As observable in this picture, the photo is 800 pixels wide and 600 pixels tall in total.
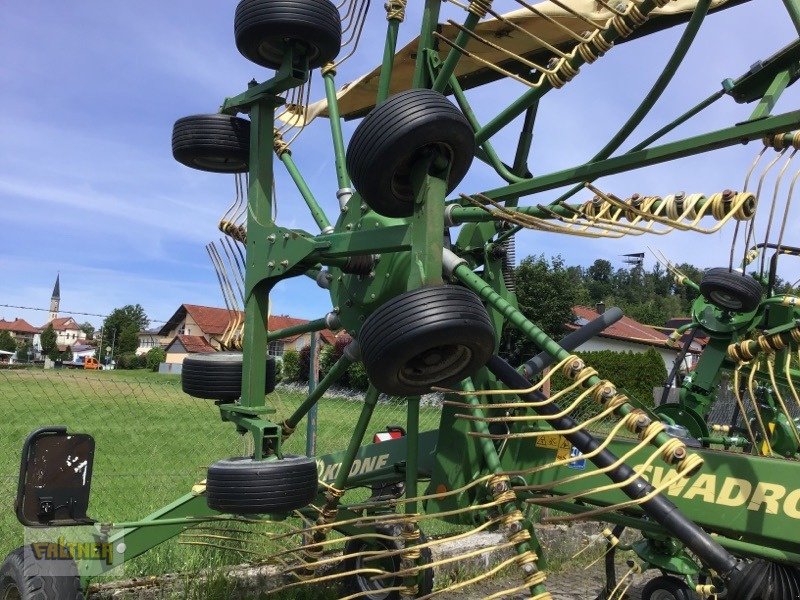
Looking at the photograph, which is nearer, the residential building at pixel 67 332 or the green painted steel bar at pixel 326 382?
the green painted steel bar at pixel 326 382

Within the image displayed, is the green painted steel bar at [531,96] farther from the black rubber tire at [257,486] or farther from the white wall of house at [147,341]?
the white wall of house at [147,341]

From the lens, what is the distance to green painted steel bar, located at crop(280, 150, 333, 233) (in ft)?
14.6

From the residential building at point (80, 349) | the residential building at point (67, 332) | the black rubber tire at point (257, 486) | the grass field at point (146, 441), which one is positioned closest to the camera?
the black rubber tire at point (257, 486)

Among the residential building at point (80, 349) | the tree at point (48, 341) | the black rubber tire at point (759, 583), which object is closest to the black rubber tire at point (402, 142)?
the black rubber tire at point (759, 583)

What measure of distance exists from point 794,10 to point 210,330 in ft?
99.1

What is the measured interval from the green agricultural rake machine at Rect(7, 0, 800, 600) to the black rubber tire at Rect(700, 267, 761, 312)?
1.62 m

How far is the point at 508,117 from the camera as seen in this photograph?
3.43 m

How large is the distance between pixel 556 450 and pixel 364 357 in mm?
1436

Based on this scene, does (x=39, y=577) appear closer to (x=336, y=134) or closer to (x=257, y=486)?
(x=257, y=486)

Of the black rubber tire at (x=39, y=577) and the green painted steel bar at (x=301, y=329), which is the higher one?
the green painted steel bar at (x=301, y=329)

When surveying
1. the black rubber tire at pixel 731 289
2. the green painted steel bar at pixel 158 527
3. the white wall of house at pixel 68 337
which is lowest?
the green painted steel bar at pixel 158 527

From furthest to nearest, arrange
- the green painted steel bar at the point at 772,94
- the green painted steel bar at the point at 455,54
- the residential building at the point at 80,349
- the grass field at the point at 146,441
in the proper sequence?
the residential building at the point at 80,349 < the grass field at the point at 146,441 < the green painted steel bar at the point at 455,54 < the green painted steel bar at the point at 772,94

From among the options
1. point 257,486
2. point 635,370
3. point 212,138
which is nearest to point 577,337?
point 257,486

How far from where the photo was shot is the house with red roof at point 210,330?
4641mm
